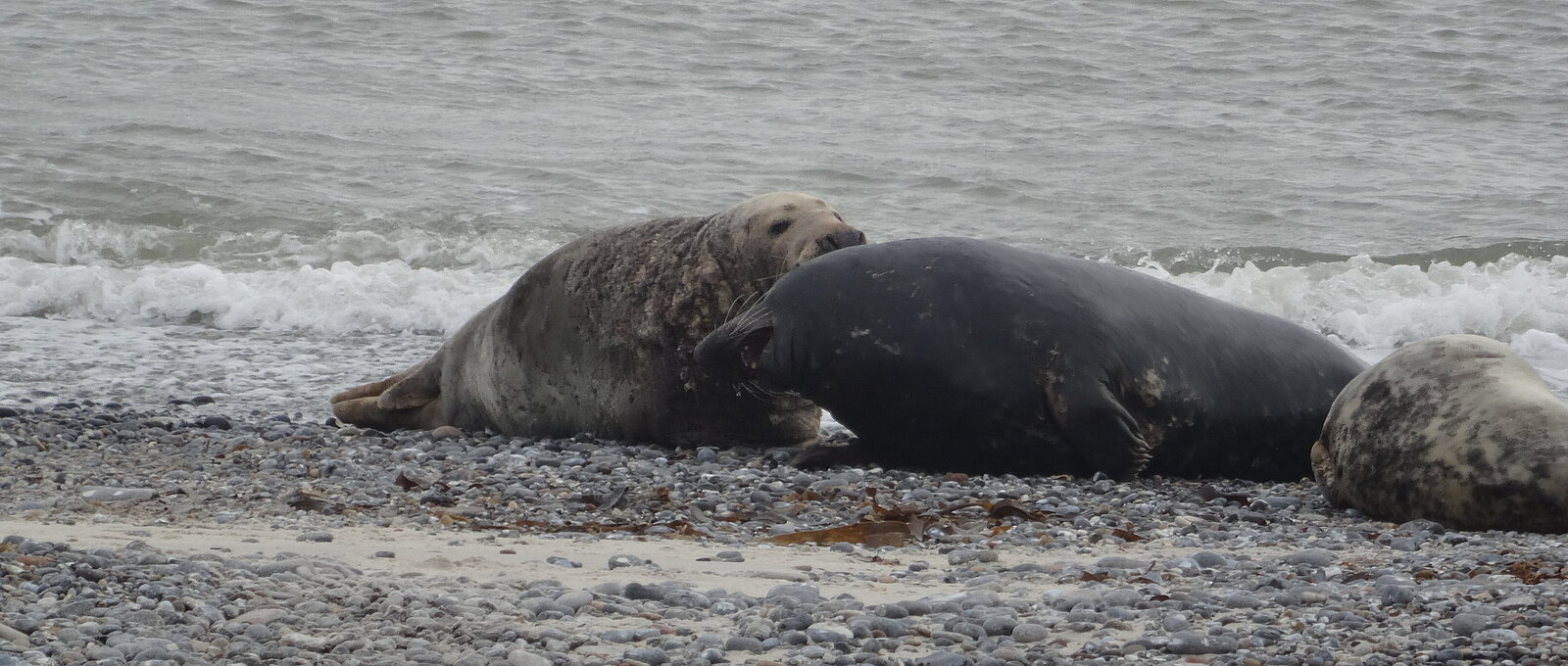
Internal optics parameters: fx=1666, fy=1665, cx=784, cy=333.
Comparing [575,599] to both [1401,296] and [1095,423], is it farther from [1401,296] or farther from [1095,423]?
[1401,296]

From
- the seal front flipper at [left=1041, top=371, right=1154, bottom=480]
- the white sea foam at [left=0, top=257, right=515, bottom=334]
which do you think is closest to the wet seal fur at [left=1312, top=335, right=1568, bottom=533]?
the seal front flipper at [left=1041, top=371, right=1154, bottom=480]

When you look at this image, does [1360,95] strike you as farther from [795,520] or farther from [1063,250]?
[795,520]

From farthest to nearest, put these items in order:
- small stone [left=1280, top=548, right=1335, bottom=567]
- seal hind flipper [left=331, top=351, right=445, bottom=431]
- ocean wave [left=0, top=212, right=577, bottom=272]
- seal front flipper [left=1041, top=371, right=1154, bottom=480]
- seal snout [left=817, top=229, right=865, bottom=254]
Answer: ocean wave [left=0, top=212, right=577, bottom=272], seal hind flipper [left=331, top=351, right=445, bottom=431], seal snout [left=817, top=229, right=865, bottom=254], seal front flipper [left=1041, top=371, right=1154, bottom=480], small stone [left=1280, top=548, right=1335, bottom=567]

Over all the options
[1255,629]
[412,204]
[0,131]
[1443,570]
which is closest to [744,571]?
[1255,629]

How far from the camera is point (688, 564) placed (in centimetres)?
413

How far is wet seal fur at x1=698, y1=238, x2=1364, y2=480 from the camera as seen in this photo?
5688mm

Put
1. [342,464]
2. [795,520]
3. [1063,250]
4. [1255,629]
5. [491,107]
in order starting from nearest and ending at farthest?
[1255,629] → [795,520] → [342,464] → [1063,250] → [491,107]

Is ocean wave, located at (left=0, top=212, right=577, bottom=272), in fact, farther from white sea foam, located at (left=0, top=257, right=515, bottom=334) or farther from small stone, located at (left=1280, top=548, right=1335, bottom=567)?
small stone, located at (left=1280, top=548, right=1335, bottom=567)

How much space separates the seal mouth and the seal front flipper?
3.31 feet

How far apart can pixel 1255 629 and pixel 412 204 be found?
433 inches

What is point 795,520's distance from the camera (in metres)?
4.96

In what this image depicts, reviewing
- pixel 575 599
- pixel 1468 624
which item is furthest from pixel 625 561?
pixel 1468 624

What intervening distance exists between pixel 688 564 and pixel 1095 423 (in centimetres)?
196

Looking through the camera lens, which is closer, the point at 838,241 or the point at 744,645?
the point at 744,645
